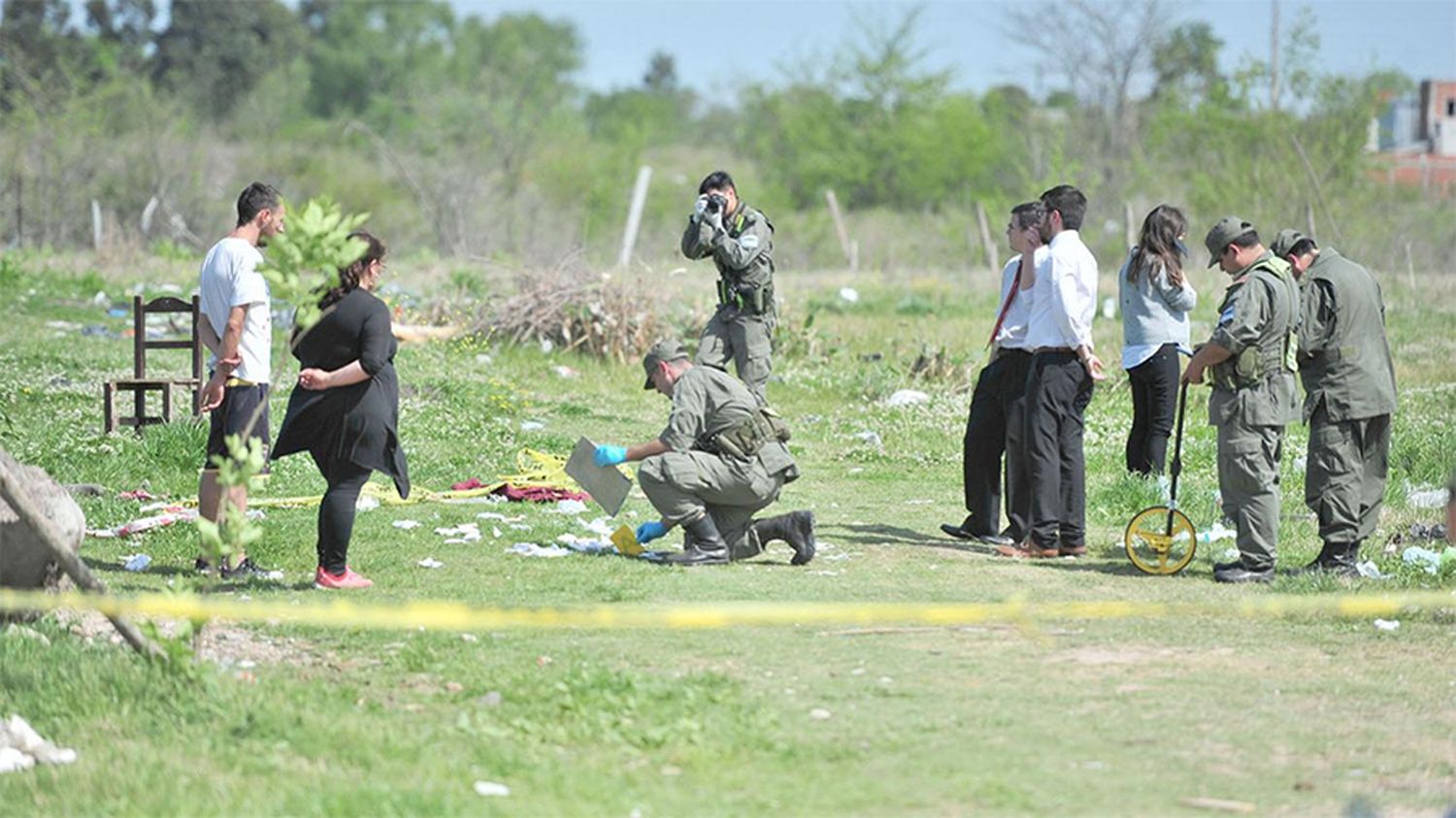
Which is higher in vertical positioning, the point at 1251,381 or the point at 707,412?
the point at 1251,381

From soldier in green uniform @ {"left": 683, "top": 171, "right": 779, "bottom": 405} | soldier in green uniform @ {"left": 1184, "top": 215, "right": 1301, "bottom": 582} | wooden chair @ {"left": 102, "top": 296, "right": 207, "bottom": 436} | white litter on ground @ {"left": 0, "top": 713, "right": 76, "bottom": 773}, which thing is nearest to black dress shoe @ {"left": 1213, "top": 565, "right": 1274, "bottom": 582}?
soldier in green uniform @ {"left": 1184, "top": 215, "right": 1301, "bottom": 582}

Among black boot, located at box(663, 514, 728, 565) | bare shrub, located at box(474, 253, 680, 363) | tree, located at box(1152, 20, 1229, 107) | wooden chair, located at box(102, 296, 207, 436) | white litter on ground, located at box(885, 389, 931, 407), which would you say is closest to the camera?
black boot, located at box(663, 514, 728, 565)

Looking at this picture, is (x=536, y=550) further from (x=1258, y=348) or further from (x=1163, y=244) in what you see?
(x=1163, y=244)

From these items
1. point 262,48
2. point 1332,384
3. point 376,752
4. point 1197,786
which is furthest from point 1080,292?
point 262,48

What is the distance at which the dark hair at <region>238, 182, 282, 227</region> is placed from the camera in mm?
8844

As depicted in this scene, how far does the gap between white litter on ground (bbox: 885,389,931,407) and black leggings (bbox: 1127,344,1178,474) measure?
16.7 feet

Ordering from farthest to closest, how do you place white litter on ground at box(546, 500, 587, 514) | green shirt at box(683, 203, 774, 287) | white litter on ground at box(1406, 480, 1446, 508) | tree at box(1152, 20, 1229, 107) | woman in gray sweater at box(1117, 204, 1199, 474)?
tree at box(1152, 20, 1229, 107) → green shirt at box(683, 203, 774, 287) → white litter on ground at box(1406, 480, 1446, 508) → white litter on ground at box(546, 500, 587, 514) → woman in gray sweater at box(1117, 204, 1199, 474)

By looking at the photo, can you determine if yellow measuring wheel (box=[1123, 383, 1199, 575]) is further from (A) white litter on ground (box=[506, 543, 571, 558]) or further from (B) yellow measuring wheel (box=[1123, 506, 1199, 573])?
(A) white litter on ground (box=[506, 543, 571, 558])

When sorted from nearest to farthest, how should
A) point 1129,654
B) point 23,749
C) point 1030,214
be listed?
point 23,749 → point 1129,654 → point 1030,214

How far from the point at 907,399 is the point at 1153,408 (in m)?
5.53

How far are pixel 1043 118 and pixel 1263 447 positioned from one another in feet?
143

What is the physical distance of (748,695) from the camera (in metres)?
6.63

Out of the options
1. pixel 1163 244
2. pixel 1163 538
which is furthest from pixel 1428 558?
pixel 1163 244

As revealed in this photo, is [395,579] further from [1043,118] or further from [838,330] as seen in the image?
[1043,118]
